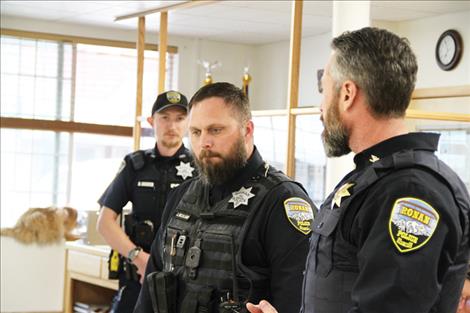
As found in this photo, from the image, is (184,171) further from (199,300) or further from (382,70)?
(382,70)

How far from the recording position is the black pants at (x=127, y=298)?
13.7ft

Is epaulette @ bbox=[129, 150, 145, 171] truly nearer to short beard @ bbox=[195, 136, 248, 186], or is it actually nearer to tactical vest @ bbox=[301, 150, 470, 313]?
short beard @ bbox=[195, 136, 248, 186]

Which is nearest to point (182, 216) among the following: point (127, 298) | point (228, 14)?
point (127, 298)

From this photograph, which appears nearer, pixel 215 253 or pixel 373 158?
pixel 373 158

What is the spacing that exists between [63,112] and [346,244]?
25.7 ft

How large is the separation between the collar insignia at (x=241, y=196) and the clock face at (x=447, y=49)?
3.84 metres

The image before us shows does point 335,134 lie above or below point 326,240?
above

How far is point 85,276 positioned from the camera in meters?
6.22

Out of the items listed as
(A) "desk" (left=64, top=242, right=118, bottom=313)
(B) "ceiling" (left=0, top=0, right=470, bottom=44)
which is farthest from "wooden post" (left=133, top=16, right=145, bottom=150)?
(A) "desk" (left=64, top=242, right=118, bottom=313)

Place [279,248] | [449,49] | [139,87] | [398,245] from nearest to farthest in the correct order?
[398,245] < [279,248] < [449,49] < [139,87]

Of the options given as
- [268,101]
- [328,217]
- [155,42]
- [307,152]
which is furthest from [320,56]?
[328,217]

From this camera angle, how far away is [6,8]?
812 centimetres

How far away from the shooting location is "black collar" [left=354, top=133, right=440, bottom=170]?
5.51 ft

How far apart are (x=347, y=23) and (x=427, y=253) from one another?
303 centimetres
